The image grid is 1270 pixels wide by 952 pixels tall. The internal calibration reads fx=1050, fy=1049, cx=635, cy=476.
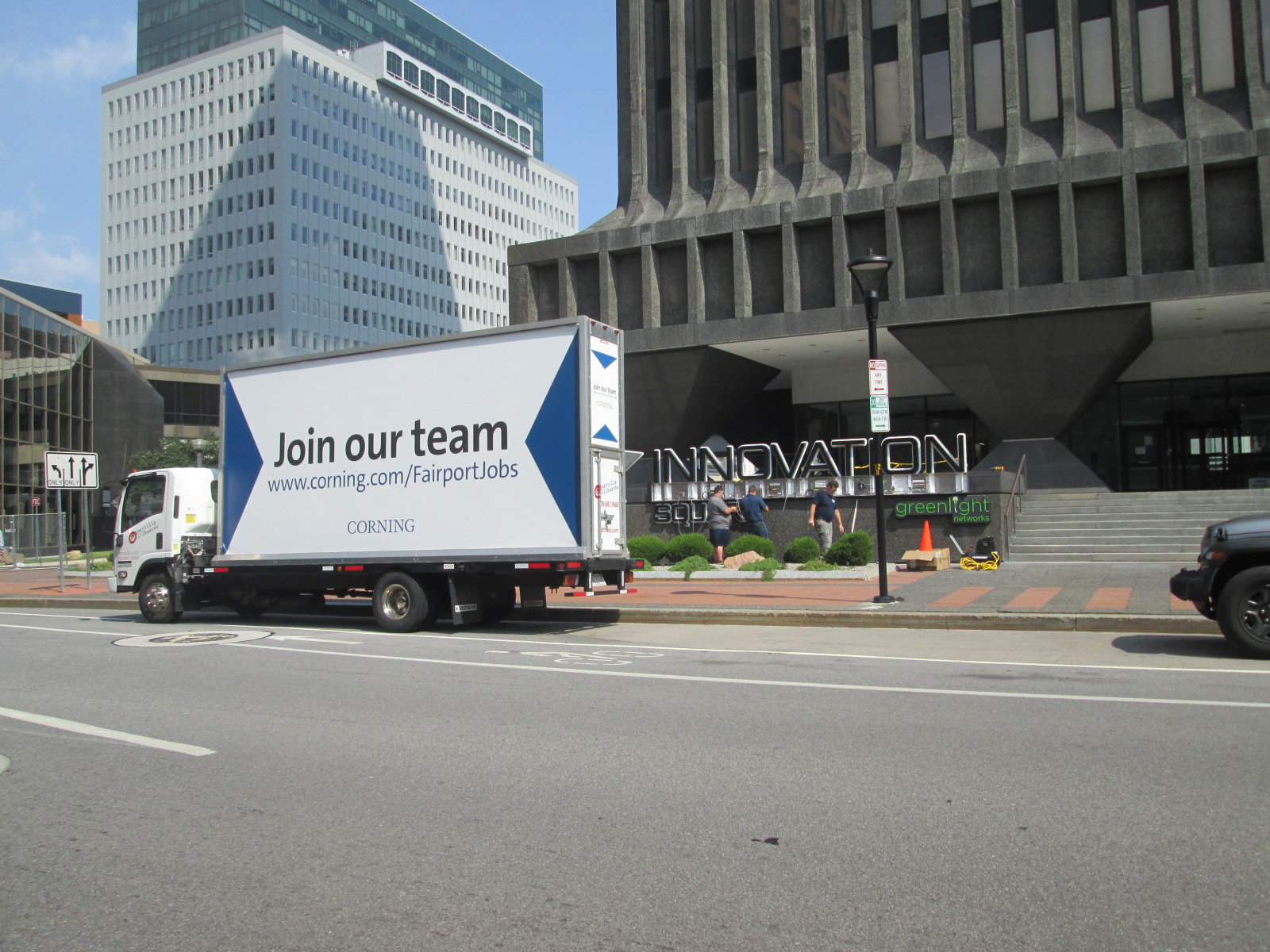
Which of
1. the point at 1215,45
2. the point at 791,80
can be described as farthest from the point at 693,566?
the point at 1215,45

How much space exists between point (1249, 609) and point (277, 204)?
119818 mm

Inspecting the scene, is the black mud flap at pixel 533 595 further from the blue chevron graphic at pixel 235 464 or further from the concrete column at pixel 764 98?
the concrete column at pixel 764 98

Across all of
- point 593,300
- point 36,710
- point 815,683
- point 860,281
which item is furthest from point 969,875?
point 593,300

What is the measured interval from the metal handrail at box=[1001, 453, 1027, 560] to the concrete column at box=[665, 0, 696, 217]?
14379 mm

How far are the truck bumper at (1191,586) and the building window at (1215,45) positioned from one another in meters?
24.8

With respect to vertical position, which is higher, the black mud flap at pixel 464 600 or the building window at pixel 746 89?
the building window at pixel 746 89

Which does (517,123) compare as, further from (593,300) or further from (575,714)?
(575,714)

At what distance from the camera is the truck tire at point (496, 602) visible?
14352 millimetres

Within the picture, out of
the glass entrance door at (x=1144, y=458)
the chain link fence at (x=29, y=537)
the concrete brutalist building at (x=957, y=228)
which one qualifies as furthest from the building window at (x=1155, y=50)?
the chain link fence at (x=29, y=537)

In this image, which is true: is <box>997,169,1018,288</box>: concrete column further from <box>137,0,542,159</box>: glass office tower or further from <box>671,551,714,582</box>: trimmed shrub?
<box>137,0,542,159</box>: glass office tower

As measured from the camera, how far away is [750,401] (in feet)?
126

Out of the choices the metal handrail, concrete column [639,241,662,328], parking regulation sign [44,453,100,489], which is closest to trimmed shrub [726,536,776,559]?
the metal handrail

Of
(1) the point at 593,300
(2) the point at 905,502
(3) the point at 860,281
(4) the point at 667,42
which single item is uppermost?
(4) the point at 667,42

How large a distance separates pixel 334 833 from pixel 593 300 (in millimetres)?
32609
